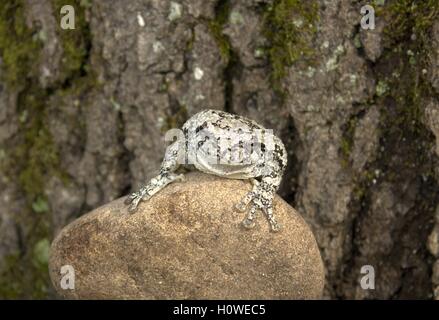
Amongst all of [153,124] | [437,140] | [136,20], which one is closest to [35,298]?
[153,124]

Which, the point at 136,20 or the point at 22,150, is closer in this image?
the point at 136,20

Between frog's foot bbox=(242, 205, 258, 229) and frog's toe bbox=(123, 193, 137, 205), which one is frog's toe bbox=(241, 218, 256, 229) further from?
frog's toe bbox=(123, 193, 137, 205)

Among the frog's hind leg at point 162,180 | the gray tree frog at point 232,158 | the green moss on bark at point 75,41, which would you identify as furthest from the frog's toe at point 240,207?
the green moss on bark at point 75,41

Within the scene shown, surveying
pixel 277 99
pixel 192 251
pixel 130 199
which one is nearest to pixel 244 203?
pixel 192 251

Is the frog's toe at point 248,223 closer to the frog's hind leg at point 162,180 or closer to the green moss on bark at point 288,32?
the frog's hind leg at point 162,180
